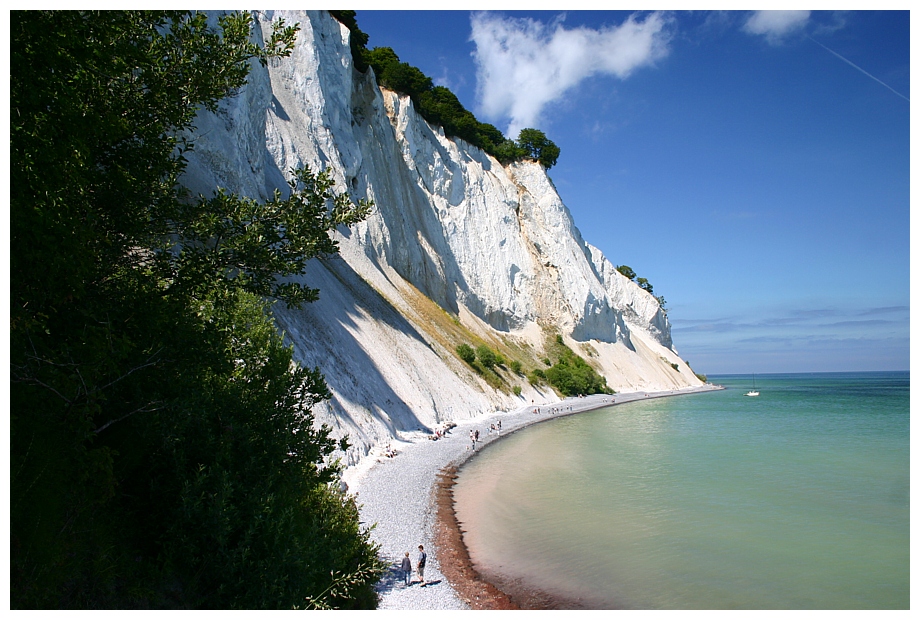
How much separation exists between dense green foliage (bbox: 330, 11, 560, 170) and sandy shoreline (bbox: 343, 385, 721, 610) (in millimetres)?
39159

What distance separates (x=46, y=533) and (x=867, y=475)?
29543 mm

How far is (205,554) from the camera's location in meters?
7.13

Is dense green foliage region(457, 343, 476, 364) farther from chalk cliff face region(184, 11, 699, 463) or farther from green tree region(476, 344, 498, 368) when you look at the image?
green tree region(476, 344, 498, 368)

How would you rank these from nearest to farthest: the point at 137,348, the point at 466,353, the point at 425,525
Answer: the point at 137,348, the point at 425,525, the point at 466,353

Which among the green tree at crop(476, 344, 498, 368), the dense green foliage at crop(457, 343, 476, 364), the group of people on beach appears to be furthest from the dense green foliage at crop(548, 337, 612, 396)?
the group of people on beach

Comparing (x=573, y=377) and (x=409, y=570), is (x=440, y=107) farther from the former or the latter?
(x=409, y=570)

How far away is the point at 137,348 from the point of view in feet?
21.6

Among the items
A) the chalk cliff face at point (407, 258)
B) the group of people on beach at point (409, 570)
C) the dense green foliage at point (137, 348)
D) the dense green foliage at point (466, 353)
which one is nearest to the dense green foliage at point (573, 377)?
the chalk cliff face at point (407, 258)

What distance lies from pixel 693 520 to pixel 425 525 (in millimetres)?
8576

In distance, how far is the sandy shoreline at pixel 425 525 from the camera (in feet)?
35.1

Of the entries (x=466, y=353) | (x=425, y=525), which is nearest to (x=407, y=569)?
(x=425, y=525)

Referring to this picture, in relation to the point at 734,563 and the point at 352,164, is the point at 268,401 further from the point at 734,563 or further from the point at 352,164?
the point at 352,164

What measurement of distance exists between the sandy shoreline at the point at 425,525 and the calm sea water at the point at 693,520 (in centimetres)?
61

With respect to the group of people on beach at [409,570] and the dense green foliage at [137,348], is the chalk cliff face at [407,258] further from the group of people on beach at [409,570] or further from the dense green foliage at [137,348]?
the dense green foliage at [137,348]
